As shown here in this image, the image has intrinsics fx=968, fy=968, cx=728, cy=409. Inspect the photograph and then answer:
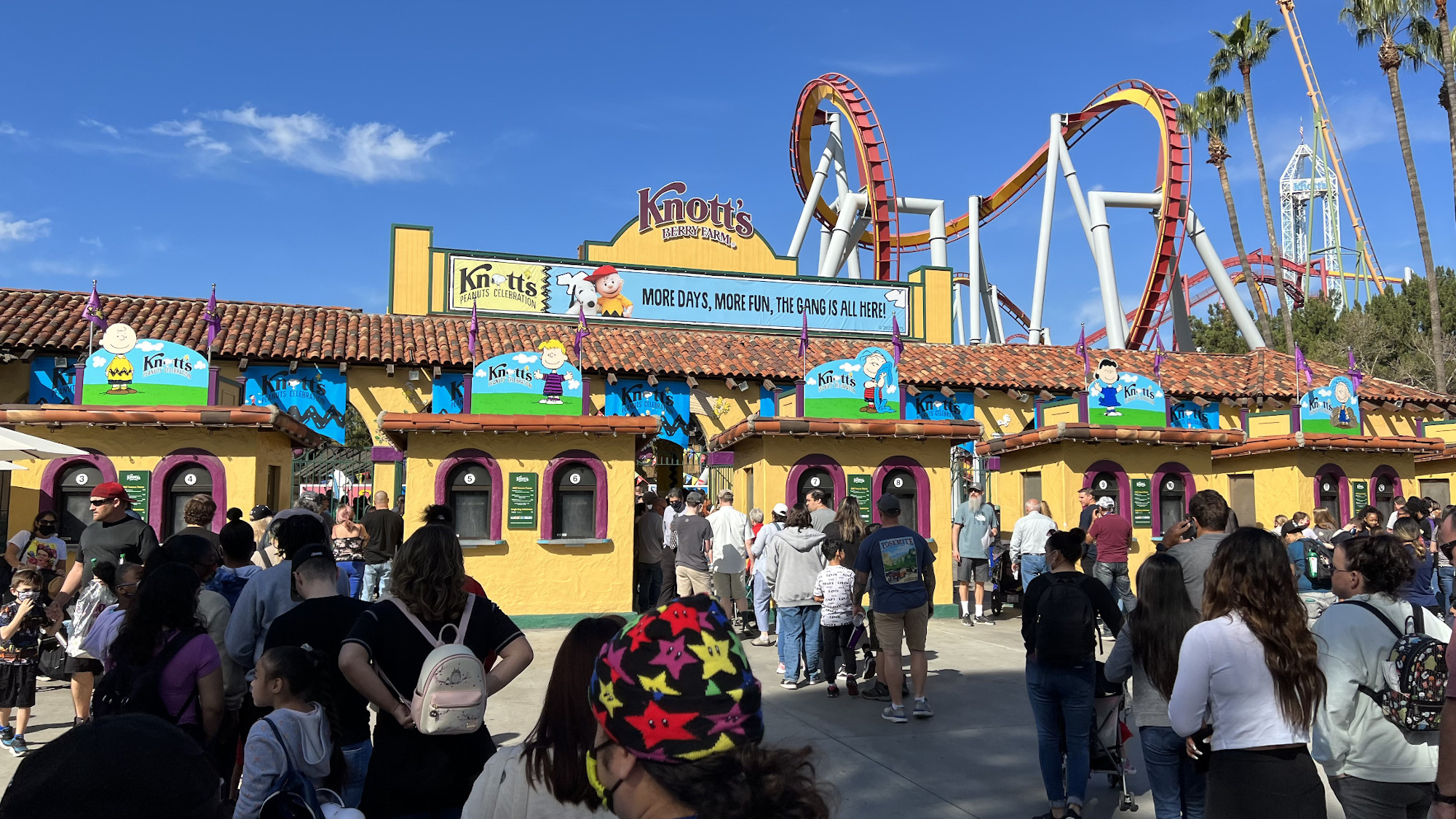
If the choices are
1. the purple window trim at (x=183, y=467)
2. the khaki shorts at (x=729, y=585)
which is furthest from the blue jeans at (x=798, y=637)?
the purple window trim at (x=183, y=467)

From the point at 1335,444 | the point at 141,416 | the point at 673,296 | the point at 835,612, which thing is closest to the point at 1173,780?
the point at 835,612

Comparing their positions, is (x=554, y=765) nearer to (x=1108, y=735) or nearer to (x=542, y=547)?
(x=1108, y=735)

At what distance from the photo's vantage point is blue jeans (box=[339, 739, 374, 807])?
3865mm

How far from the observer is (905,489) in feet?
49.0

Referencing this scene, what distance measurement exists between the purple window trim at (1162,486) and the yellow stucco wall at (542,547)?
8.68m

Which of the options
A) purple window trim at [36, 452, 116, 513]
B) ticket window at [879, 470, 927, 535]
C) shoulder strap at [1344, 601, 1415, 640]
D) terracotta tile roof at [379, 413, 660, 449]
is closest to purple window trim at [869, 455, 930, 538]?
ticket window at [879, 470, 927, 535]

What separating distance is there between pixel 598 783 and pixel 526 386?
12004 mm

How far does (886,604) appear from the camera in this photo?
24.7 feet

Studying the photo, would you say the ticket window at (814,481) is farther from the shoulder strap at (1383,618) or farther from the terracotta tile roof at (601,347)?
the shoulder strap at (1383,618)

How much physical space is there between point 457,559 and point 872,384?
11.7 m

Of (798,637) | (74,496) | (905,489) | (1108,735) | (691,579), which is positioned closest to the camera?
(1108,735)

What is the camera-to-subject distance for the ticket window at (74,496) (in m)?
12.9

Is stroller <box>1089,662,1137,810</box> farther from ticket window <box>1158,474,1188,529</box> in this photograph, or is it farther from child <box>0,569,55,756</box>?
ticket window <box>1158,474,1188,529</box>

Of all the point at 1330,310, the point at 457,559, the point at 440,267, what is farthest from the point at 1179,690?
the point at 1330,310
